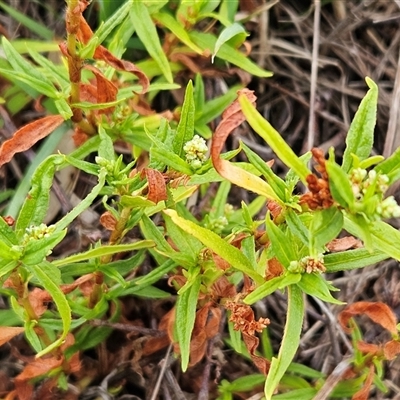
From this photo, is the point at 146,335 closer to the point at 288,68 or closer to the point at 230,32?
the point at 230,32

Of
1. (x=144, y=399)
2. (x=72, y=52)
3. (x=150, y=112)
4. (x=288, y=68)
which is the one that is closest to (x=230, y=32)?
(x=150, y=112)

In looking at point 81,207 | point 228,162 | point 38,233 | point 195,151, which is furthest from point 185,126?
point 38,233

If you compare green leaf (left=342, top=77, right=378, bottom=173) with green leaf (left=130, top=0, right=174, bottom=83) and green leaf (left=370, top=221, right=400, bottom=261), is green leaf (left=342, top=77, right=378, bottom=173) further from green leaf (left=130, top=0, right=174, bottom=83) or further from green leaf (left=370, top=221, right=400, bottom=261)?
green leaf (left=130, top=0, right=174, bottom=83)

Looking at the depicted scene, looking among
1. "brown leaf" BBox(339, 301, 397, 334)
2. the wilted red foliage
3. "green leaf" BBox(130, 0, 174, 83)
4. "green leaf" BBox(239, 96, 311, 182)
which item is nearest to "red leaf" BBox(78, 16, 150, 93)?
"green leaf" BBox(130, 0, 174, 83)

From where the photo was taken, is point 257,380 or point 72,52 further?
point 257,380

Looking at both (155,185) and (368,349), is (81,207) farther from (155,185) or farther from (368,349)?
(368,349)
